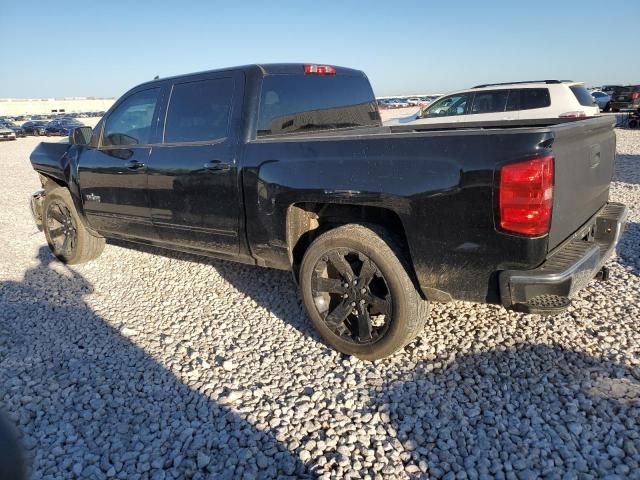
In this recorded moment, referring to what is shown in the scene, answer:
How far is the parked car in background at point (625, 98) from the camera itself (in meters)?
20.4

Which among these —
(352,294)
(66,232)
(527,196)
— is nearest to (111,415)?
(352,294)

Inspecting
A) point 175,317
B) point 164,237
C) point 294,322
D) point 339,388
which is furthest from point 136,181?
point 339,388

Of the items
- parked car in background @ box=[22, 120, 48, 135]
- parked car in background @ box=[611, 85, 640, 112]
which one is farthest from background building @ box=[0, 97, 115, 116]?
parked car in background @ box=[611, 85, 640, 112]

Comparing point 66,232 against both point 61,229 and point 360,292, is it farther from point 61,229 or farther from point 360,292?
point 360,292

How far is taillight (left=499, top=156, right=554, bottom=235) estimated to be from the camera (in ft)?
7.32

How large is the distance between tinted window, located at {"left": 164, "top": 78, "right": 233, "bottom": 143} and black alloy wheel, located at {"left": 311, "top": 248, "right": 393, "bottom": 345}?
136 centimetres

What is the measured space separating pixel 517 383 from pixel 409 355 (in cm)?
71

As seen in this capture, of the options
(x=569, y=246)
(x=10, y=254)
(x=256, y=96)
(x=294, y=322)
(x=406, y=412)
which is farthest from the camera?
(x=10, y=254)

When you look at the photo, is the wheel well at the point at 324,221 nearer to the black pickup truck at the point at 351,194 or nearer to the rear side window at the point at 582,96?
the black pickup truck at the point at 351,194

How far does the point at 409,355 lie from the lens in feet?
10.5

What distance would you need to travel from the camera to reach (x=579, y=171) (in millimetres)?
2660

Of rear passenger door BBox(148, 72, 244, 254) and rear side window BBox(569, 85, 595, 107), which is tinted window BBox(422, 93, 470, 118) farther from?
rear passenger door BBox(148, 72, 244, 254)

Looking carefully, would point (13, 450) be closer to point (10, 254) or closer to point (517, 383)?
point (517, 383)

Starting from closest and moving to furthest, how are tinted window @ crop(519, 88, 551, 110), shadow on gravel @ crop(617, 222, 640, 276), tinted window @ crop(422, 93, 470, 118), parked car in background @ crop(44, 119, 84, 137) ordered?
shadow on gravel @ crop(617, 222, 640, 276), tinted window @ crop(519, 88, 551, 110), tinted window @ crop(422, 93, 470, 118), parked car in background @ crop(44, 119, 84, 137)
